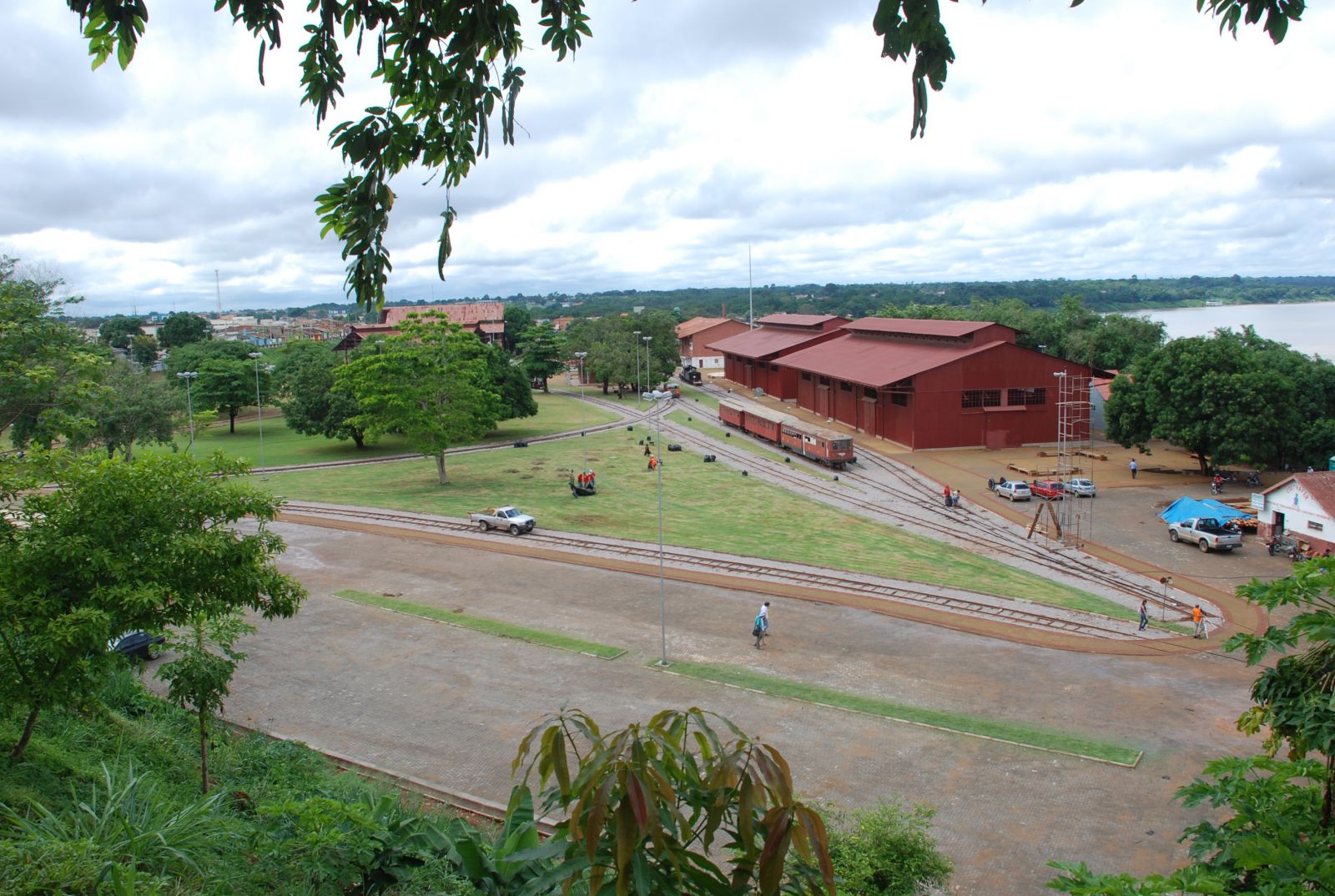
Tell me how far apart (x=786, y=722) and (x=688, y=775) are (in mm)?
15692

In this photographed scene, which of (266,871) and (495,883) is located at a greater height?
(495,883)

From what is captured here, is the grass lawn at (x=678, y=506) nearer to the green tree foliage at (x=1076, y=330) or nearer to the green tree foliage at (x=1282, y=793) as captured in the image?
the green tree foliage at (x=1282, y=793)

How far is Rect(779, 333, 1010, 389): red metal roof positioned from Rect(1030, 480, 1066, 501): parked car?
13310mm

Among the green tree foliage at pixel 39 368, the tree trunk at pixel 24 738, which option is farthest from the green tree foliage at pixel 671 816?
the green tree foliage at pixel 39 368

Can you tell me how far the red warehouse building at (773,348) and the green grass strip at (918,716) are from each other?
55926 millimetres

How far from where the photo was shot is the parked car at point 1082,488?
42562mm

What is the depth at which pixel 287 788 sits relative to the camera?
1314 cm

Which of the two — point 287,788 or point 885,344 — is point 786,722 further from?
point 885,344

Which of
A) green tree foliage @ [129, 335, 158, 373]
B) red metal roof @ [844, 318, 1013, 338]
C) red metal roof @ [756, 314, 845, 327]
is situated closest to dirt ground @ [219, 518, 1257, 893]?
red metal roof @ [844, 318, 1013, 338]

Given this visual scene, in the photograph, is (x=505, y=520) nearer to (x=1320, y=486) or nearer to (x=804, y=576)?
(x=804, y=576)

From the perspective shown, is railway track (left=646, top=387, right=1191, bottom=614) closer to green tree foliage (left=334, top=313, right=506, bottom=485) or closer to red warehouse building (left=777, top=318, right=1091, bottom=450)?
red warehouse building (left=777, top=318, right=1091, bottom=450)

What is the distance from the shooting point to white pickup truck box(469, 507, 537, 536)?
3600 centimetres

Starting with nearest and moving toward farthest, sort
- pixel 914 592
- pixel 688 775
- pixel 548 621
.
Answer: pixel 688 775, pixel 548 621, pixel 914 592

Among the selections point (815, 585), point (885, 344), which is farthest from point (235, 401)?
point (815, 585)
